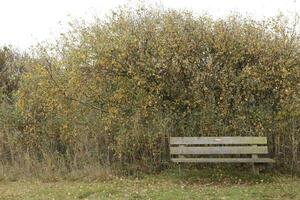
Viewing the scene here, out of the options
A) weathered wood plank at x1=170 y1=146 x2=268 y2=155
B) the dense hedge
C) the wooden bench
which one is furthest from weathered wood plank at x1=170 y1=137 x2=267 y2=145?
the dense hedge

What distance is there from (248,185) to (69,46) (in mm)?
6028

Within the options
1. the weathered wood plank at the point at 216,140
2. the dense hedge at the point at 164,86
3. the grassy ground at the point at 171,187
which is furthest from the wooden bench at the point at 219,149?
the dense hedge at the point at 164,86

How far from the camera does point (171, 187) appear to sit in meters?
10.6

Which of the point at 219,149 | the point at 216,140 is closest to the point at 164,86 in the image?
the point at 216,140

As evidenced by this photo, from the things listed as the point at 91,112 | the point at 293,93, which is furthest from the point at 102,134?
the point at 293,93

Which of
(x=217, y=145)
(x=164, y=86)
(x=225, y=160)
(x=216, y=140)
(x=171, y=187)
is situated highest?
(x=164, y=86)

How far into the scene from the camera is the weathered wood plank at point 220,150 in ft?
37.4

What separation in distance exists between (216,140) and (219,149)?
0.21m

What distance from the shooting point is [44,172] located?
13.0 meters

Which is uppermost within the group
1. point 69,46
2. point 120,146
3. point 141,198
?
point 69,46

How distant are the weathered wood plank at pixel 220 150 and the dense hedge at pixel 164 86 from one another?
27.6 inches

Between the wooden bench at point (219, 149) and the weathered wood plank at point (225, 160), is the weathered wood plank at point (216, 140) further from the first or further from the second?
the weathered wood plank at point (225, 160)

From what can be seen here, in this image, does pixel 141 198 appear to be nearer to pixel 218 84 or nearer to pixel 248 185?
pixel 248 185

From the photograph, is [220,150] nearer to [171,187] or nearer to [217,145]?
[217,145]
